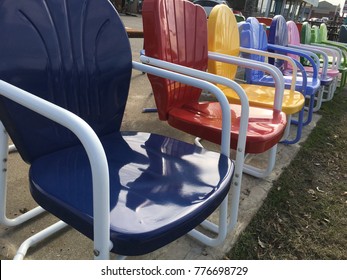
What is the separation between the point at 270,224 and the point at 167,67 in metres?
0.88

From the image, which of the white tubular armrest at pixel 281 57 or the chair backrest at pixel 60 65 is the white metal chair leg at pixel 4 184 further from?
the white tubular armrest at pixel 281 57

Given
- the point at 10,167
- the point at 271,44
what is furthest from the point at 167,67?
the point at 271,44

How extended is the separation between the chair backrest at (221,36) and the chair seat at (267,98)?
0.14m

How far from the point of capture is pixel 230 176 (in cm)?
98

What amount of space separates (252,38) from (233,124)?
3.42ft

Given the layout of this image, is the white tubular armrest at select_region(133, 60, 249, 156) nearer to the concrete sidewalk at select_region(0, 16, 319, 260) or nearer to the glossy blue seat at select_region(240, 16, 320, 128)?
the concrete sidewalk at select_region(0, 16, 319, 260)

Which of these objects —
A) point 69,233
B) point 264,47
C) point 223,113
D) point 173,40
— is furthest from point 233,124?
point 264,47

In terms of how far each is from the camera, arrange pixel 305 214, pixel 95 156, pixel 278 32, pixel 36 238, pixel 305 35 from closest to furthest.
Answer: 1. pixel 95 156
2. pixel 36 238
3. pixel 305 214
4. pixel 278 32
5. pixel 305 35

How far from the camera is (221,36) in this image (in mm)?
1776

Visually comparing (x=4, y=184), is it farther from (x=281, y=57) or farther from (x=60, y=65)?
(x=281, y=57)

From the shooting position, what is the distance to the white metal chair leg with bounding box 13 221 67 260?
113 centimetres

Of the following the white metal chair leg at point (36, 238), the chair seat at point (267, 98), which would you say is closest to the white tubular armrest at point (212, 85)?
the chair seat at point (267, 98)

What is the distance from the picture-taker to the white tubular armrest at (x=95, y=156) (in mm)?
609

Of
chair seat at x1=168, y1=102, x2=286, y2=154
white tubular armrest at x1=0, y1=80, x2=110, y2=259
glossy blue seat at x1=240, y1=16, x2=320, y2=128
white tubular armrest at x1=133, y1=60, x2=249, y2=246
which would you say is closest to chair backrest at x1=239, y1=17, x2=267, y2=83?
glossy blue seat at x1=240, y1=16, x2=320, y2=128
